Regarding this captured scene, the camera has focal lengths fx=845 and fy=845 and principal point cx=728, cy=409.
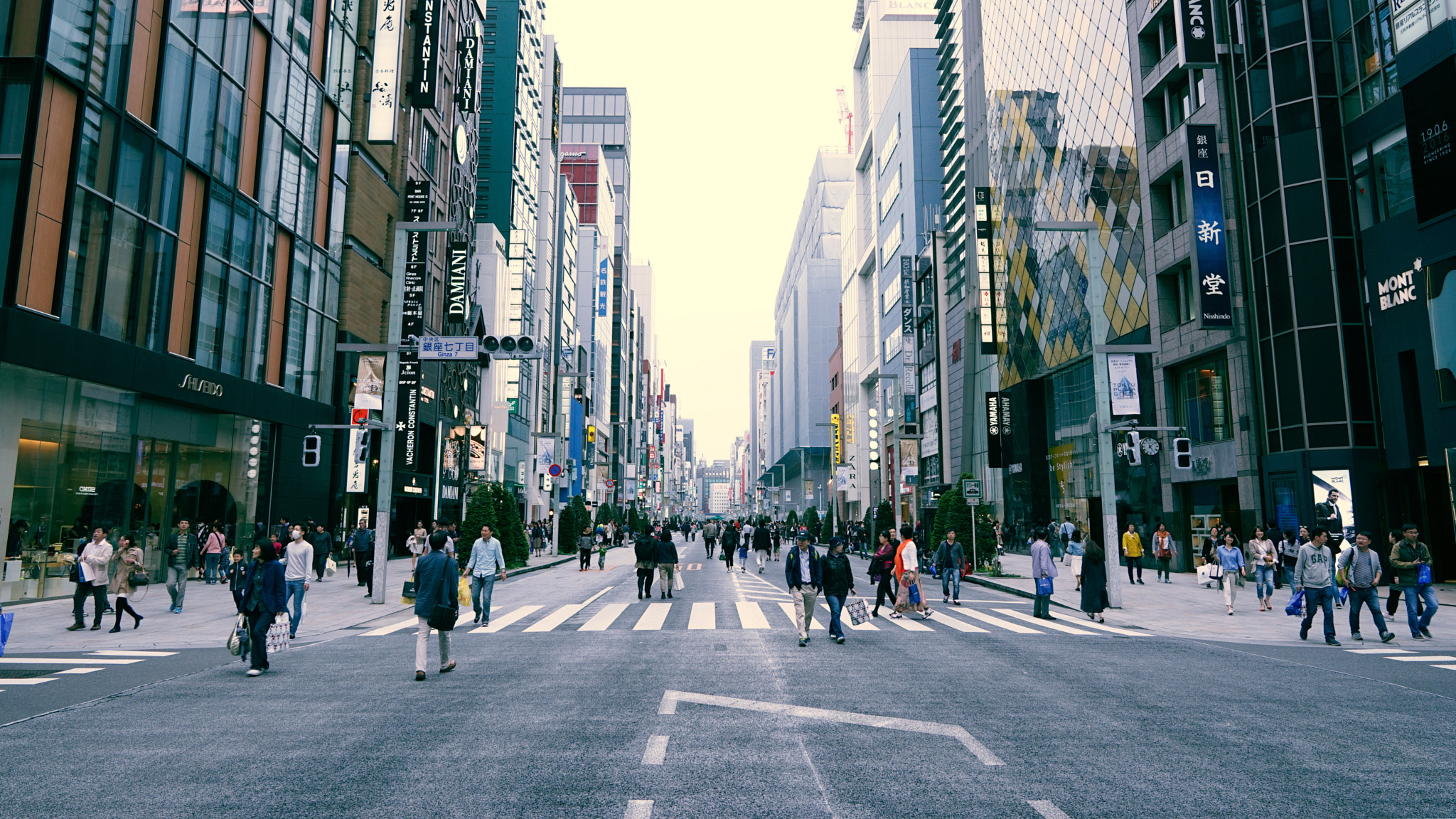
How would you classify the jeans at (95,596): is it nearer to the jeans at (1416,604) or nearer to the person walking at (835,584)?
the person walking at (835,584)

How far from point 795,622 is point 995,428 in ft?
114

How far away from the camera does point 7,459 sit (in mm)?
18141

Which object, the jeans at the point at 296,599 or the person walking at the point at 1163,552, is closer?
the jeans at the point at 296,599

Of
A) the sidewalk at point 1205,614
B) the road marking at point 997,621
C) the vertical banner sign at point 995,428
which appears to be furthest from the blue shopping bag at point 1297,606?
the vertical banner sign at point 995,428

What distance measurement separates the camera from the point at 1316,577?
13695 millimetres

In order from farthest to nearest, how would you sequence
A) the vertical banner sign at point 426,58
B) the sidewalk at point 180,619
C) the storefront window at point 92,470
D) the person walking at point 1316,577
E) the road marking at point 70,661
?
the vertical banner sign at point 426,58, the storefront window at point 92,470, the person walking at point 1316,577, the sidewalk at point 180,619, the road marking at point 70,661

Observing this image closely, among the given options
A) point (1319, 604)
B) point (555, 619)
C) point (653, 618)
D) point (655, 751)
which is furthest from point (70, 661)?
point (1319, 604)

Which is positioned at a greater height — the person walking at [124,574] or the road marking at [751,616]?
the person walking at [124,574]

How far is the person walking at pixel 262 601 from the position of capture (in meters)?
10.4

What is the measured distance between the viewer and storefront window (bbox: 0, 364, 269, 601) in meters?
18.4

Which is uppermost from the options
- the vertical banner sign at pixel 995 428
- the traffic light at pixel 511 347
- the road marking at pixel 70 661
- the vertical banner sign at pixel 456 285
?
the vertical banner sign at pixel 456 285

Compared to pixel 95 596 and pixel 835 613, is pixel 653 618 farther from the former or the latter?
pixel 95 596

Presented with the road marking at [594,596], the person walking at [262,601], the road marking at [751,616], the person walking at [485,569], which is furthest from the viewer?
the road marking at [594,596]

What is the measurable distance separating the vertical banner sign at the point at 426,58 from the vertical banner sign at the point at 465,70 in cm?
799
